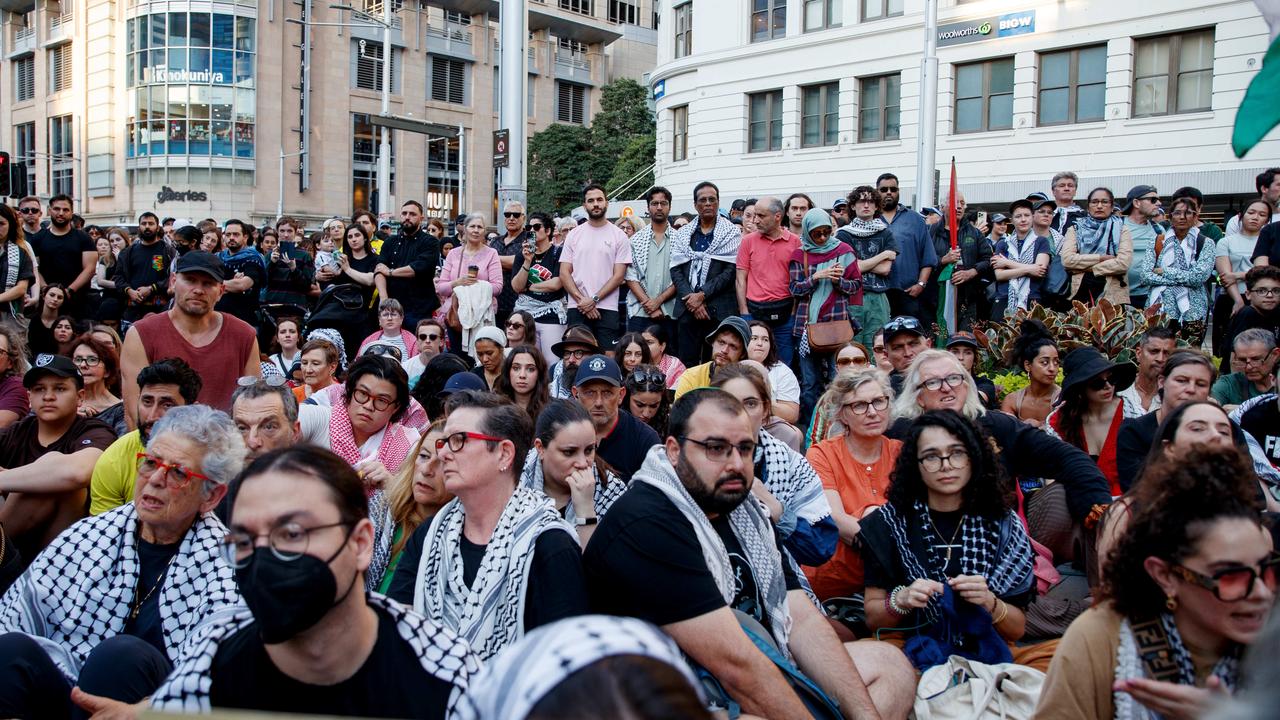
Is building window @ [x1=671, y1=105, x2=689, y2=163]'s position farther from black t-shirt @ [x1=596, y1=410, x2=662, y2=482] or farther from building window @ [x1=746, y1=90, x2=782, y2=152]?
black t-shirt @ [x1=596, y1=410, x2=662, y2=482]

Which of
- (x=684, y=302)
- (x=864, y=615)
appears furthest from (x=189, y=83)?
(x=864, y=615)

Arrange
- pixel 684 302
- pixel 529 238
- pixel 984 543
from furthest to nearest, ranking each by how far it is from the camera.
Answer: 1. pixel 529 238
2. pixel 684 302
3. pixel 984 543

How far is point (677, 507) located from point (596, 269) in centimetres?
684

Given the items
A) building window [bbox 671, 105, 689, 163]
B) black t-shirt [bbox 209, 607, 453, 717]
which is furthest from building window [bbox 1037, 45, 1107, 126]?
black t-shirt [bbox 209, 607, 453, 717]

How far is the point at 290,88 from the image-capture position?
153 ft

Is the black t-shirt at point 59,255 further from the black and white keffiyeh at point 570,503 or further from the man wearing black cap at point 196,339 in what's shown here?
the black and white keffiyeh at point 570,503

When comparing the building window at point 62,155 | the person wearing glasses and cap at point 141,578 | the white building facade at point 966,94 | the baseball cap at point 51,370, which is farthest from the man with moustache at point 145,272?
the building window at point 62,155

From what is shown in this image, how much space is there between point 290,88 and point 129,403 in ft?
146

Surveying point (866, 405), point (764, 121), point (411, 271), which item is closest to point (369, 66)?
point (764, 121)

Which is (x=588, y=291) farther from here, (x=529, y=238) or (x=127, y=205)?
(x=127, y=205)

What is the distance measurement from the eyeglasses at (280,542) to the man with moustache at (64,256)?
1027 cm

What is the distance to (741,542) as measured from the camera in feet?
12.4

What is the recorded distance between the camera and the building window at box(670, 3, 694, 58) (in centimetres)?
3362

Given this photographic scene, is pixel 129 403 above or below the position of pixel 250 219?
below
